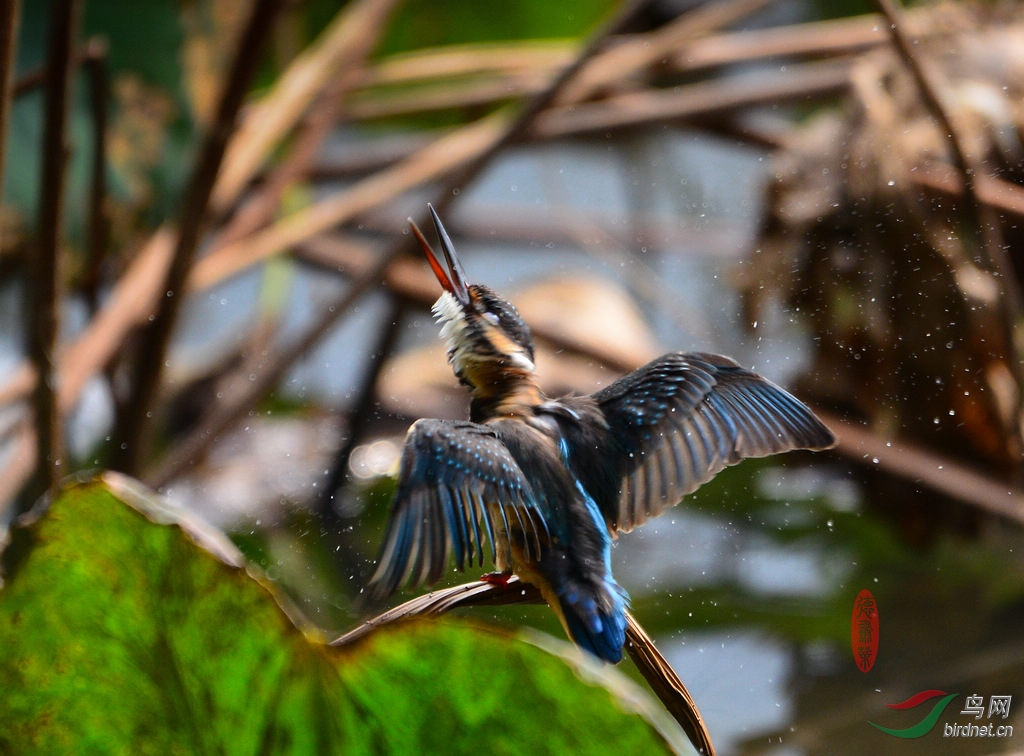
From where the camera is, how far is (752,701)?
36.2 inches

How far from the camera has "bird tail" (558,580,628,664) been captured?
41cm

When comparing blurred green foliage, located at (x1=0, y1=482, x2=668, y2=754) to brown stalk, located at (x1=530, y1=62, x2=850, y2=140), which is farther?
brown stalk, located at (x1=530, y1=62, x2=850, y2=140)

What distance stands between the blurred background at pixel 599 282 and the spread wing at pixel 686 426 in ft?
1.00

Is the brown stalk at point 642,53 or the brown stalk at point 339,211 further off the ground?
the brown stalk at point 642,53

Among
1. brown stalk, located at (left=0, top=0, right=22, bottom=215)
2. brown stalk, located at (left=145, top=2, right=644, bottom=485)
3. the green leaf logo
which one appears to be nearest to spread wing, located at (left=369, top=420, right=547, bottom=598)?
the green leaf logo

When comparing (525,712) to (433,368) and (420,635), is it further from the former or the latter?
(433,368)

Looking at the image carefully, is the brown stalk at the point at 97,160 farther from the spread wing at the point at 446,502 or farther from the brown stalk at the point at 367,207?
the spread wing at the point at 446,502

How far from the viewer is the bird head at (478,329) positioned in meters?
0.47

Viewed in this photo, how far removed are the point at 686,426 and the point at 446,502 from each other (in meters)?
0.16

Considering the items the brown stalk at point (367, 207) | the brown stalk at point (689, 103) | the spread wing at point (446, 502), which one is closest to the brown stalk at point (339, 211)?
the brown stalk at point (367, 207)

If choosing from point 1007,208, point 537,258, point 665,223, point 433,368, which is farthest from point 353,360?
point 1007,208

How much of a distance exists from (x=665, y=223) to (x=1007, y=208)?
0.77m

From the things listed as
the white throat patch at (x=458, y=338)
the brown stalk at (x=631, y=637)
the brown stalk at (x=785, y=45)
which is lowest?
the brown stalk at (x=631, y=637)

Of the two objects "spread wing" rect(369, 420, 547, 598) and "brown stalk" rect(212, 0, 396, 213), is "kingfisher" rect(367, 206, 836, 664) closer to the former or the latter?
"spread wing" rect(369, 420, 547, 598)
